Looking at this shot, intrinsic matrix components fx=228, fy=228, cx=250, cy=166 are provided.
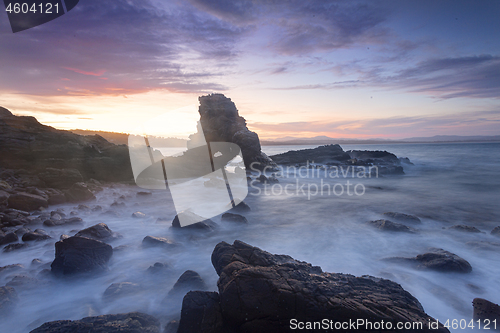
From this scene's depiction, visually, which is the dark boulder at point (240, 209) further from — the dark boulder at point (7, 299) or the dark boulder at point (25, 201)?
the dark boulder at point (25, 201)

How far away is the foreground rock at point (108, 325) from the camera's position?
2707 mm

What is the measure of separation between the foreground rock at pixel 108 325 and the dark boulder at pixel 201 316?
1.51ft

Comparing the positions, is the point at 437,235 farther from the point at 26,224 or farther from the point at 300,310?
the point at 26,224

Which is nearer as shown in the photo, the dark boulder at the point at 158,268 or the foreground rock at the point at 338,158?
the dark boulder at the point at 158,268

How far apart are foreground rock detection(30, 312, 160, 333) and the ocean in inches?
17.8

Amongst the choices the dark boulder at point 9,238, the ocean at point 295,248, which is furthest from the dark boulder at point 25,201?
the dark boulder at point 9,238

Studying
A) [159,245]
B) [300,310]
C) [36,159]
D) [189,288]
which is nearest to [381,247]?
[300,310]

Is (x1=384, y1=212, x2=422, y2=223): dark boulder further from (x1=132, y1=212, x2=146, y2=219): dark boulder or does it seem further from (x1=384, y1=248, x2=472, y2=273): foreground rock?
(x1=132, y1=212, x2=146, y2=219): dark boulder

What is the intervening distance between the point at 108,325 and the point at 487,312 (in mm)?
5493

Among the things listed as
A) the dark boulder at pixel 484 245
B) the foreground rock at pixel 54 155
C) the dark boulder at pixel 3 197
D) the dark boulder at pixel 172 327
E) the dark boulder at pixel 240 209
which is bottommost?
the dark boulder at pixel 484 245

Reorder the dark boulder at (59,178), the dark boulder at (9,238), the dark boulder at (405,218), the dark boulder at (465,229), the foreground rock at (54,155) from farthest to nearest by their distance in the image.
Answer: the foreground rock at (54,155), the dark boulder at (59,178), the dark boulder at (405,218), the dark boulder at (465,229), the dark boulder at (9,238)

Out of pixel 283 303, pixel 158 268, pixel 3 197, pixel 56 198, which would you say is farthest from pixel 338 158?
pixel 3 197

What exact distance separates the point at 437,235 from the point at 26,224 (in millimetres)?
12435

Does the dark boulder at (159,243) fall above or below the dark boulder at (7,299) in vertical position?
below
